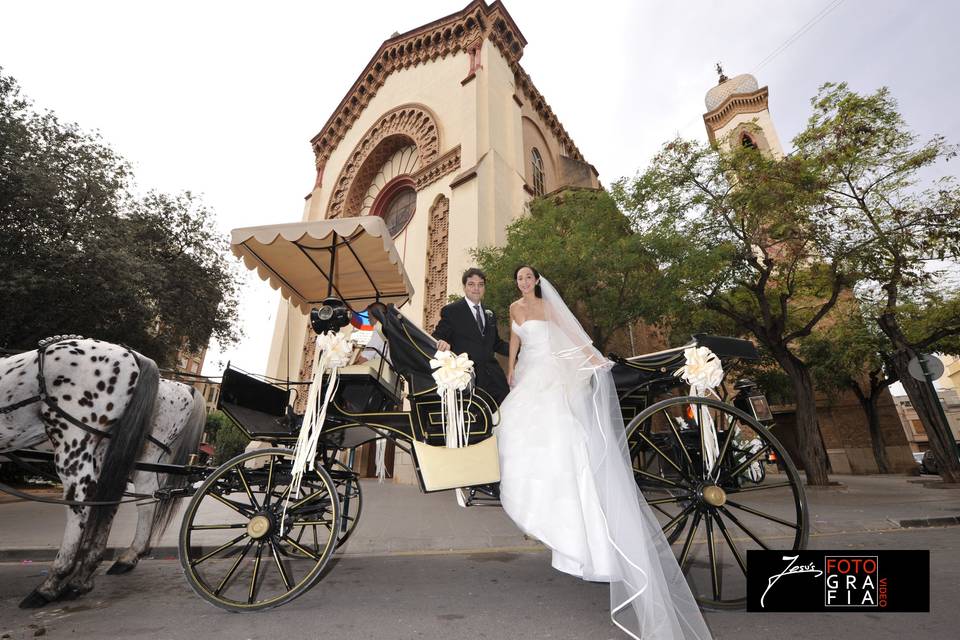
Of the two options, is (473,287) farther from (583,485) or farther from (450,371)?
(583,485)

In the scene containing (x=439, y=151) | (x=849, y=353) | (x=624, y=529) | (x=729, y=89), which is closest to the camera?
(x=624, y=529)

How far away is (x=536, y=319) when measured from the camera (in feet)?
10.9

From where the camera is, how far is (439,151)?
16.3m

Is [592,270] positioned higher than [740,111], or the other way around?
[740,111]

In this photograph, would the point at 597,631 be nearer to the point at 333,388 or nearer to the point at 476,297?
the point at 333,388

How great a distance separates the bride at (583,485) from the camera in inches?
83.7

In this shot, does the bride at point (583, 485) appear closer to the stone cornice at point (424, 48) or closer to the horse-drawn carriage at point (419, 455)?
the horse-drawn carriage at point (419, 455)

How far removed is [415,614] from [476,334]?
1.97 metres

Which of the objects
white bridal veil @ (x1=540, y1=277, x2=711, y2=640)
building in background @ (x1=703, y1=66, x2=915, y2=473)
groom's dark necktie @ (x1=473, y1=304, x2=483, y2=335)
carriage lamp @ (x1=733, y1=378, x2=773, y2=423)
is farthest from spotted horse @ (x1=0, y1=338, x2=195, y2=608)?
building in background @ (x1=703, y1=66, x2=915, y2=473)

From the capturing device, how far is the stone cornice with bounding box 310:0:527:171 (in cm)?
1745

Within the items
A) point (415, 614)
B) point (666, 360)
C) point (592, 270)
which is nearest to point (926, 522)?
point (666, 360)

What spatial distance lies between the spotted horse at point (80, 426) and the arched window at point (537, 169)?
1635cm

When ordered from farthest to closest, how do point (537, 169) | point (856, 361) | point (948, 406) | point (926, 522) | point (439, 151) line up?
point (948, 406) → point (537, 169) → point (439, 151) → point (856, 361) → point (926, 522)

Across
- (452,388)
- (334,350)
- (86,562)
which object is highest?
(334,350)
